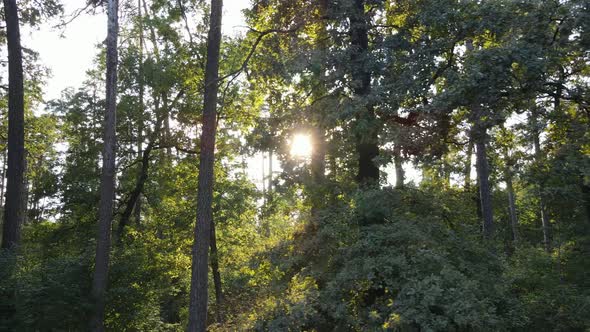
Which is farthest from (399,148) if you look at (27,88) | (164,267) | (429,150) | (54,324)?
(27,88)

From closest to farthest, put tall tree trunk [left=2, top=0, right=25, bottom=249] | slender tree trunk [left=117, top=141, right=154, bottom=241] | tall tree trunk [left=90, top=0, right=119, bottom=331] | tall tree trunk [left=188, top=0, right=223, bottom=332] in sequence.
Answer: tall tree trunk [left=188, top=0, right=223, bottom=332] → tall tree trunk [left=90, top=0, right=119, bottom=331] → tall tree trunk [left=2, top=0, right=25, bottom=249] → slender tree trunk [left=117, top=141, right=154, bottom=241]

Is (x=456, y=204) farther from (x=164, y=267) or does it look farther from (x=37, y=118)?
(x=37, y=118)

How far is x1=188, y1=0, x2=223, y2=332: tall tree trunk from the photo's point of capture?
1109 centimetres

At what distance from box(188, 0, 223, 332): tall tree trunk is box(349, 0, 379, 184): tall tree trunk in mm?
3267

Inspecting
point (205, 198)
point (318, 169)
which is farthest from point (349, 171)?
point (205, 198)

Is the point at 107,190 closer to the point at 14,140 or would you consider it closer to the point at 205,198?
the point at 205,198

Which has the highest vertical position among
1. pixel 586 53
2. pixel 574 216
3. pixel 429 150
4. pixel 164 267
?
pixel 586 53

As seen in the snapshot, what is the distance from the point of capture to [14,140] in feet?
46.8

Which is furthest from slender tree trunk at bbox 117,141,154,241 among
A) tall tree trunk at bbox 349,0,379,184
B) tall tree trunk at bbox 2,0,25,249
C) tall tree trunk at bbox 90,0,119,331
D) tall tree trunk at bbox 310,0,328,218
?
tall tree trunk at bbox 349,0,379,184

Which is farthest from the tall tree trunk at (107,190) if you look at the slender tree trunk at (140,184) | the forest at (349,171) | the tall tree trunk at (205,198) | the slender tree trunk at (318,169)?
the slender tree trunk at (318,169)

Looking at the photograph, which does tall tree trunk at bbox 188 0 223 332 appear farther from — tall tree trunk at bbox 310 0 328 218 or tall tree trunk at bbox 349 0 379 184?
tall tree trunk at bbox 349 0 379 184

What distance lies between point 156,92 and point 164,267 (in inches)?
234

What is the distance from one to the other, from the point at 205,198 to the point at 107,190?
2.77 metres

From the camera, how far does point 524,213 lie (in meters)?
31.9
